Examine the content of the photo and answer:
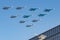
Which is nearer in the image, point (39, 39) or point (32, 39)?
point (39, 39)

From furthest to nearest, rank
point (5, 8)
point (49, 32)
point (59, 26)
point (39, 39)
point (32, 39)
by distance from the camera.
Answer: point (32, 39), point (49, 32), point (59, 26), point (39, 39), point (5, 8)

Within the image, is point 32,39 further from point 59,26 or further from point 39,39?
point 39,39

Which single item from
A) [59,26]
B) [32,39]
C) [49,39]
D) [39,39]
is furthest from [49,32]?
[39,39]

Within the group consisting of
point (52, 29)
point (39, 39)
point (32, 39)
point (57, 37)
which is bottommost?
point (39, 39)

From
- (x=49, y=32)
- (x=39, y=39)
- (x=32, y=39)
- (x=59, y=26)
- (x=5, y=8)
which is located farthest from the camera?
(x=32, y=39)

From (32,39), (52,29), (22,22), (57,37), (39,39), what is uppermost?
(32,39)

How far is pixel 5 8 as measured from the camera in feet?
131

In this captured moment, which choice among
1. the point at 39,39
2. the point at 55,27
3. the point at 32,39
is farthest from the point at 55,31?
the point at 39,39

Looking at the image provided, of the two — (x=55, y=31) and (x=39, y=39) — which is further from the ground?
(x=55, y=31)

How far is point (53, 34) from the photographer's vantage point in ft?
309

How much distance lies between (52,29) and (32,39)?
23770 millimetres

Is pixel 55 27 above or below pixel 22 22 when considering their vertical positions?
above

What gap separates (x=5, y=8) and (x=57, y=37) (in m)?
53.5

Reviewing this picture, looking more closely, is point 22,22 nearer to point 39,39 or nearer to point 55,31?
point 39,39
